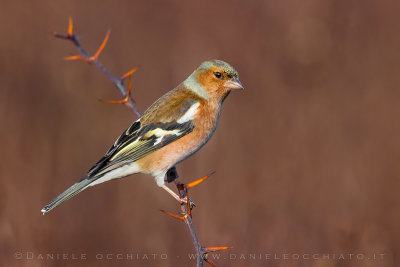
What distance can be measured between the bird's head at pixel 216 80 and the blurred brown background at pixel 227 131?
1277 millimetres

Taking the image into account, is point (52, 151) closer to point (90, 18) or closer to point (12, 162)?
point (12, 162)

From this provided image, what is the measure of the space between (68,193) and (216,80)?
5.45 feet

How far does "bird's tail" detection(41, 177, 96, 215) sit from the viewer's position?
385 cm

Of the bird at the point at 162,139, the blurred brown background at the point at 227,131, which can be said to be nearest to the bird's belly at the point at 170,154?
the bird at the point at 162,139

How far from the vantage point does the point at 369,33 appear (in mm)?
8398

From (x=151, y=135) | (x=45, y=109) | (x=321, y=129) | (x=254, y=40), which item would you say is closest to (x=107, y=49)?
(x=45, y=109)

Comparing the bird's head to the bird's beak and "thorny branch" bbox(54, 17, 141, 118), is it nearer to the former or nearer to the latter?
the bird's beak

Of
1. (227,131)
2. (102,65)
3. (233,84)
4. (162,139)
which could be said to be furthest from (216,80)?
(227,131)

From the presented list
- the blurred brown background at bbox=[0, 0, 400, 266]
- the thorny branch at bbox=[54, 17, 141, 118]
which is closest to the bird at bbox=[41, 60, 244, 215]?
the thorny branch at bbox=[54, 17, 141, 118]

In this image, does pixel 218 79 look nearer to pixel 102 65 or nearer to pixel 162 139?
pixel 162 139

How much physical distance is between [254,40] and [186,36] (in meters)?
1.13

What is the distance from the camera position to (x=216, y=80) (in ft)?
15.2

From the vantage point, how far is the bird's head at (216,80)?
457cm

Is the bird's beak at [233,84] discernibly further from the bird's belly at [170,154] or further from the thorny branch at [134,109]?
the thorny branch at [134,109]
